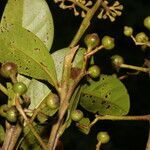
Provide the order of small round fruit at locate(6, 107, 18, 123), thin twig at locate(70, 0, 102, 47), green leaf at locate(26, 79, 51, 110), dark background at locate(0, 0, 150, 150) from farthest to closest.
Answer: dark background at locate(0, 0, 150, 150)
green leaf at locate(26, 79, 51, 110)
thin twig at locate(70, 0, 102, 47)
small round fruit at locate(6, 107, 18, 123)

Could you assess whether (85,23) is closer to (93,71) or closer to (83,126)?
(93,71)

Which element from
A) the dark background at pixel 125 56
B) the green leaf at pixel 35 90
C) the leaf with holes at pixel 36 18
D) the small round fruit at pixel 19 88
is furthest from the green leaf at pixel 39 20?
the dark background at pixel 125 56

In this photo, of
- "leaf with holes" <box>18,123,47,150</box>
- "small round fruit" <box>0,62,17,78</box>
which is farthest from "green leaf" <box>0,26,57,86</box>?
"leaf with holes" <box>18,123,47,150</box>

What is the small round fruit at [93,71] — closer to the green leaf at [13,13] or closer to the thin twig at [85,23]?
the thin twig at [85,23]

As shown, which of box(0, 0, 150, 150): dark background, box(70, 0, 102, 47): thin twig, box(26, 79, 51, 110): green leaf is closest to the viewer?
box(70, 0, 102, 47): thin twig

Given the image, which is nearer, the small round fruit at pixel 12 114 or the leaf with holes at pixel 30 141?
the small round fruit at pixel 12 114

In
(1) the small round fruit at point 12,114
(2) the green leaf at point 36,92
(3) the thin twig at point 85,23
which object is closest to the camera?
(1) the small round fruit at point 12,114

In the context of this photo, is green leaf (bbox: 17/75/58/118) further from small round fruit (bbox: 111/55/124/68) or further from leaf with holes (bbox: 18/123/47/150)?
small round fruit (bbox: 111/55/124/68)
